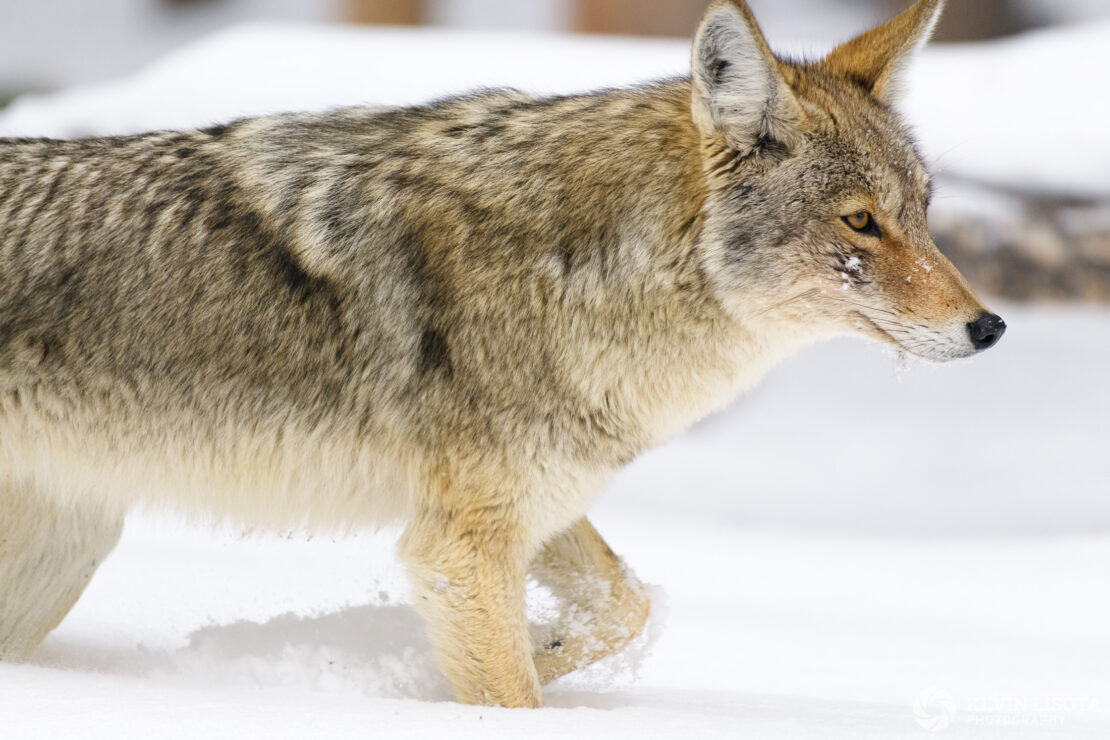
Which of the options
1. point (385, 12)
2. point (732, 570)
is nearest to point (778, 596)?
point (732, 570)

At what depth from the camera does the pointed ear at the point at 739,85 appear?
2.69 metres

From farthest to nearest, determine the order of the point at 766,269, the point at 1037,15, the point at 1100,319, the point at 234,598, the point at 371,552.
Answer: the point at 1037,15 → the point at 1100,319 → the point at 371,552 → the point at 234,598 → the point at 766,269

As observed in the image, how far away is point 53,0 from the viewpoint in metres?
17.8

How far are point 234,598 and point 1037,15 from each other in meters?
10.7

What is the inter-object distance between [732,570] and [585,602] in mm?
2288

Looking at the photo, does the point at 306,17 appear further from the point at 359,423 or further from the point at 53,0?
the point at 359,423

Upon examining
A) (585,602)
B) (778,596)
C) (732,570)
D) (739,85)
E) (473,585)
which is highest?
(739,85)

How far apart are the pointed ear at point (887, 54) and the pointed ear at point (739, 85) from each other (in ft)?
1.16

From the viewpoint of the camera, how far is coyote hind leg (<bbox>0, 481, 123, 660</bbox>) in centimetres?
344

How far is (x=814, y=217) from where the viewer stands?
9.26 feet

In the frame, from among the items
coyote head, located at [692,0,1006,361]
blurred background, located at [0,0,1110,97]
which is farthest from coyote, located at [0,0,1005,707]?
blurred background, located at [0,0,1110,97]

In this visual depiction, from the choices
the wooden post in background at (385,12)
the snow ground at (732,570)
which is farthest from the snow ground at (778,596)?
the wooden post in background at (385,12)

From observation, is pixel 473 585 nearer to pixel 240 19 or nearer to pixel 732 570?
pixel 732 570


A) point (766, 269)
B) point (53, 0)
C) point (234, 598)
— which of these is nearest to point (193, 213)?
point (766, 269)
